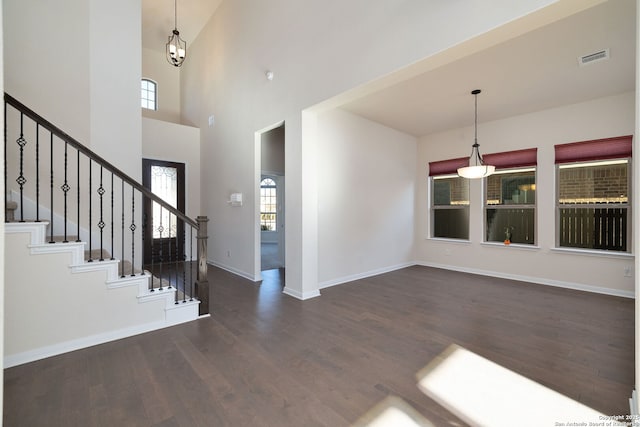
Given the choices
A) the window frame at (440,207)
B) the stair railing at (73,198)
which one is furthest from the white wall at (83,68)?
the window frame at (440,207)

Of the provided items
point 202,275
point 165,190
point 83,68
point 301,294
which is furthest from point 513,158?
point 165,190

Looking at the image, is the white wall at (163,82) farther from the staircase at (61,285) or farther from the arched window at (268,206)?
the staircase at (61,285)

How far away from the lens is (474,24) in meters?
2.38

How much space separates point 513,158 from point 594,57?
2.27 meters

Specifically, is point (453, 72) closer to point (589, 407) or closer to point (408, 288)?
point (408, 288)

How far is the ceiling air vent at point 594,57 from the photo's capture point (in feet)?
10.5

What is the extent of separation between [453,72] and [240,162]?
378 centimetres

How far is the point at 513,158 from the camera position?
5.38m

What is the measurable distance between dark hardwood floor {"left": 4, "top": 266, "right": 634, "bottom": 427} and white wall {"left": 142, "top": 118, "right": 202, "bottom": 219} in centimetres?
346

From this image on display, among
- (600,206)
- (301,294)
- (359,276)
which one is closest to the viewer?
(301,294)

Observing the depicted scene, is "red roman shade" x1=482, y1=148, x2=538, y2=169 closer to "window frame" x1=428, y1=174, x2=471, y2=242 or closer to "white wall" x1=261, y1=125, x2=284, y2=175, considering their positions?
"window frame" x1=428, y1=174, x2=471, y2=242

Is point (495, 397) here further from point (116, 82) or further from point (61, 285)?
point (116, 82)

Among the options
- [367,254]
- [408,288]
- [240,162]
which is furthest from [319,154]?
[408,288]

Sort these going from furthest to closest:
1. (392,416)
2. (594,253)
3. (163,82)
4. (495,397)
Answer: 1. (163,82)
2. (594,253)
3. (495,397)
4. (392,416)
